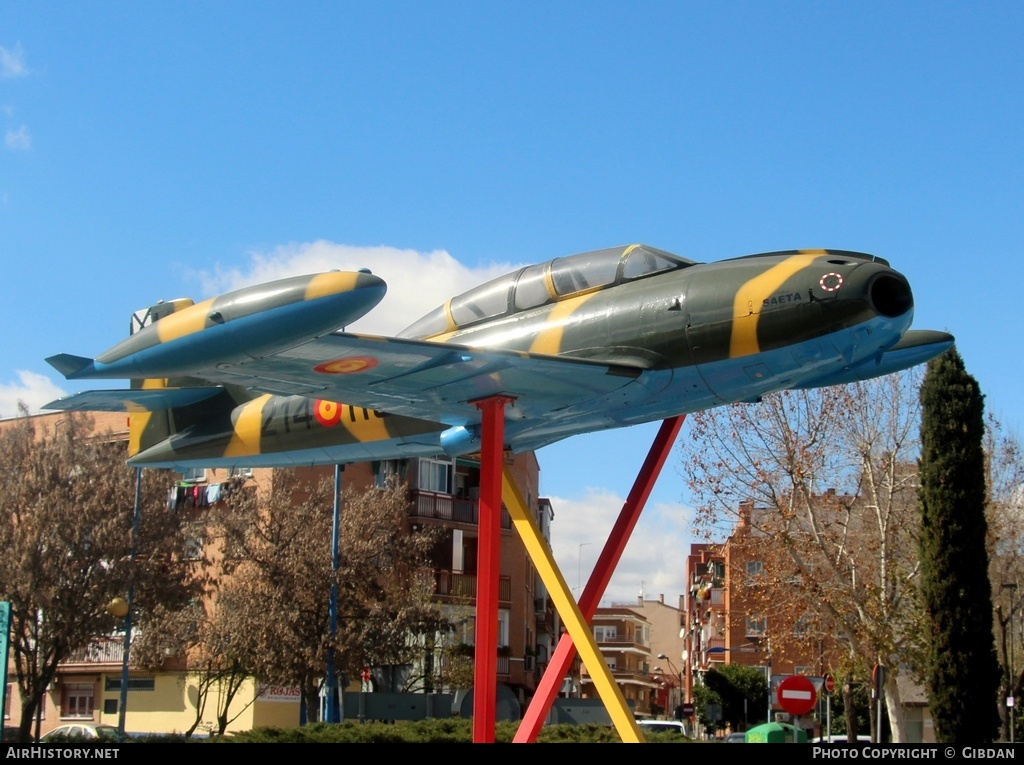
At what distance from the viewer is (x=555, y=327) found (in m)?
15.5

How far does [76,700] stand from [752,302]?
3967cm

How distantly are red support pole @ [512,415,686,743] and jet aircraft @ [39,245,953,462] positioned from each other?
41.5 inches

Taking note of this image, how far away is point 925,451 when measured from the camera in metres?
28.8

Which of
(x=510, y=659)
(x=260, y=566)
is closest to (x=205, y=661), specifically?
(x=260, y=566)

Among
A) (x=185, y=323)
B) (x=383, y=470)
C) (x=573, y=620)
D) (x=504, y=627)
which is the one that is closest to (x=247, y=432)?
(x=185, y=323)

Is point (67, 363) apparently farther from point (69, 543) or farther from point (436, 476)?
point (436, 476)

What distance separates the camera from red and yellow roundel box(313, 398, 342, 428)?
18078 millimetres

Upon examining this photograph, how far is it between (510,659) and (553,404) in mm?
38007

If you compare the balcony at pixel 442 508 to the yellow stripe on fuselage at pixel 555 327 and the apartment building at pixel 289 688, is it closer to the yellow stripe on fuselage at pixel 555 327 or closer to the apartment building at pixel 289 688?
the apartment building at pixel 289 688

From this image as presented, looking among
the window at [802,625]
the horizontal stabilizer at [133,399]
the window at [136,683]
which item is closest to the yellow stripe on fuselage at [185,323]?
the horizontal stabilizer at [133,399]

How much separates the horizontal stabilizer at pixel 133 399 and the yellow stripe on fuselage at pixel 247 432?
0.93 meters

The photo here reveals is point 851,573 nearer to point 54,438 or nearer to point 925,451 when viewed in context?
point 925,451

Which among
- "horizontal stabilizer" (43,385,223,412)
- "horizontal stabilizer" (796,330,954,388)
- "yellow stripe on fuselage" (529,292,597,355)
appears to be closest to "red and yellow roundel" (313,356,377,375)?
"yellow stripe on fuselage" (529,292,597,355)

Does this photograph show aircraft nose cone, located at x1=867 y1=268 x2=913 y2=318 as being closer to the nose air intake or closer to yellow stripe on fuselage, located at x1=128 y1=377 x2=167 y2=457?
the nose air intake
